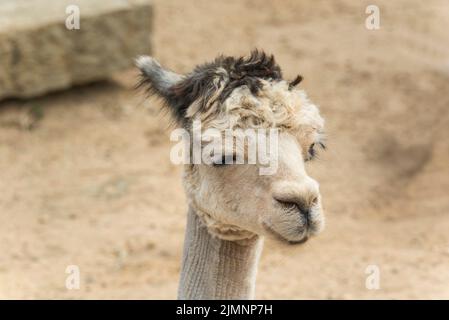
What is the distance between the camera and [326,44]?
567 inches

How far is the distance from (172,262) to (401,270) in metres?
2.19

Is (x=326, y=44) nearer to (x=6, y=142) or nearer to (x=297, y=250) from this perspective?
(x=6, y=142)

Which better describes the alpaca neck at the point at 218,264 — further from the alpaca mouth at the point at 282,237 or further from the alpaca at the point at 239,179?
the alpaca mouth at the point at 282,237

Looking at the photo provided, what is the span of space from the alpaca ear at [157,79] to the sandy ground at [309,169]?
279 cm

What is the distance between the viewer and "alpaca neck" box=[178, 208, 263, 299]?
552cm

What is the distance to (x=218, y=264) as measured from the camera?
5.53m

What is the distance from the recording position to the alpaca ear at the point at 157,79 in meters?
5.68

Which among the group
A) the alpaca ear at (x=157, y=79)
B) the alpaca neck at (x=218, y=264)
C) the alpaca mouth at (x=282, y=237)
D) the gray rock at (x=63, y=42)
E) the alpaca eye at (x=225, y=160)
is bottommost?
the alpaca neck at (x=218, y=264)

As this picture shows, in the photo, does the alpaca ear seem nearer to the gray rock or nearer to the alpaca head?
the alpaca head

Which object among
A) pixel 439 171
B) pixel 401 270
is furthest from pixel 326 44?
pixel 401 270

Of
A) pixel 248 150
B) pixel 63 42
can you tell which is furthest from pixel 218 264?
pixel 63 42

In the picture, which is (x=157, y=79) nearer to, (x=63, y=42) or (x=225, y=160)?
(x=225, y=160)

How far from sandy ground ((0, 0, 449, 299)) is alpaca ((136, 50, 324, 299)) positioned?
2848 mm

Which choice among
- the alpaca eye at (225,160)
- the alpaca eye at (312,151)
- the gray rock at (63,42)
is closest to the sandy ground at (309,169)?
the gray rock at (63,42)
